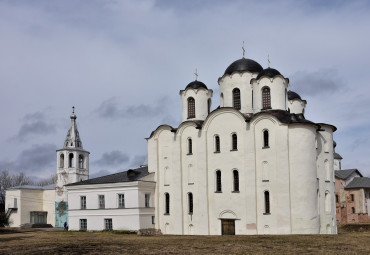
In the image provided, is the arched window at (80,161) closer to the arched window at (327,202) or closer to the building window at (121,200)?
the building window at (121,200)

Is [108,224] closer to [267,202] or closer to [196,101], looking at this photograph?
[196,101]

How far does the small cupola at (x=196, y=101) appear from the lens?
4362 cm

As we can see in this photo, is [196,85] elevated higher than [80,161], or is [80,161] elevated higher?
[196,85]

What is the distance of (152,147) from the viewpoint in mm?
43812

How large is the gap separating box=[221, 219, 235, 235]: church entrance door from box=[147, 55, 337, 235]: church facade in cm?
8

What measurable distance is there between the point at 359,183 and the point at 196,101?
30.0 m

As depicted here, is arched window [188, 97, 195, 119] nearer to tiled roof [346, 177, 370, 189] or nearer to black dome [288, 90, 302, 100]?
black dome [288, 90, 302, 100]

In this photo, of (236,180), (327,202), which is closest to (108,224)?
(236,180)

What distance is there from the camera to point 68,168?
2404 inches

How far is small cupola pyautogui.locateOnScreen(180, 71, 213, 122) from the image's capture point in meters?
43.6

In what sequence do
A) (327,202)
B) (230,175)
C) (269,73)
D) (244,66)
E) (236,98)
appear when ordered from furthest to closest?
1. (244,66)
2. (236,98)
3. (269,73)
4. (230,175)
5. (327,202)

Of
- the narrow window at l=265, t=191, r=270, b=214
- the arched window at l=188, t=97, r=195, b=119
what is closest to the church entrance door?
the narrow window at l=265, t=191, r=270, b=214

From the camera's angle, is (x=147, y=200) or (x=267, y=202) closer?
(x=267, y=202)

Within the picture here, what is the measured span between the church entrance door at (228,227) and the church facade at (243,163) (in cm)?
8
